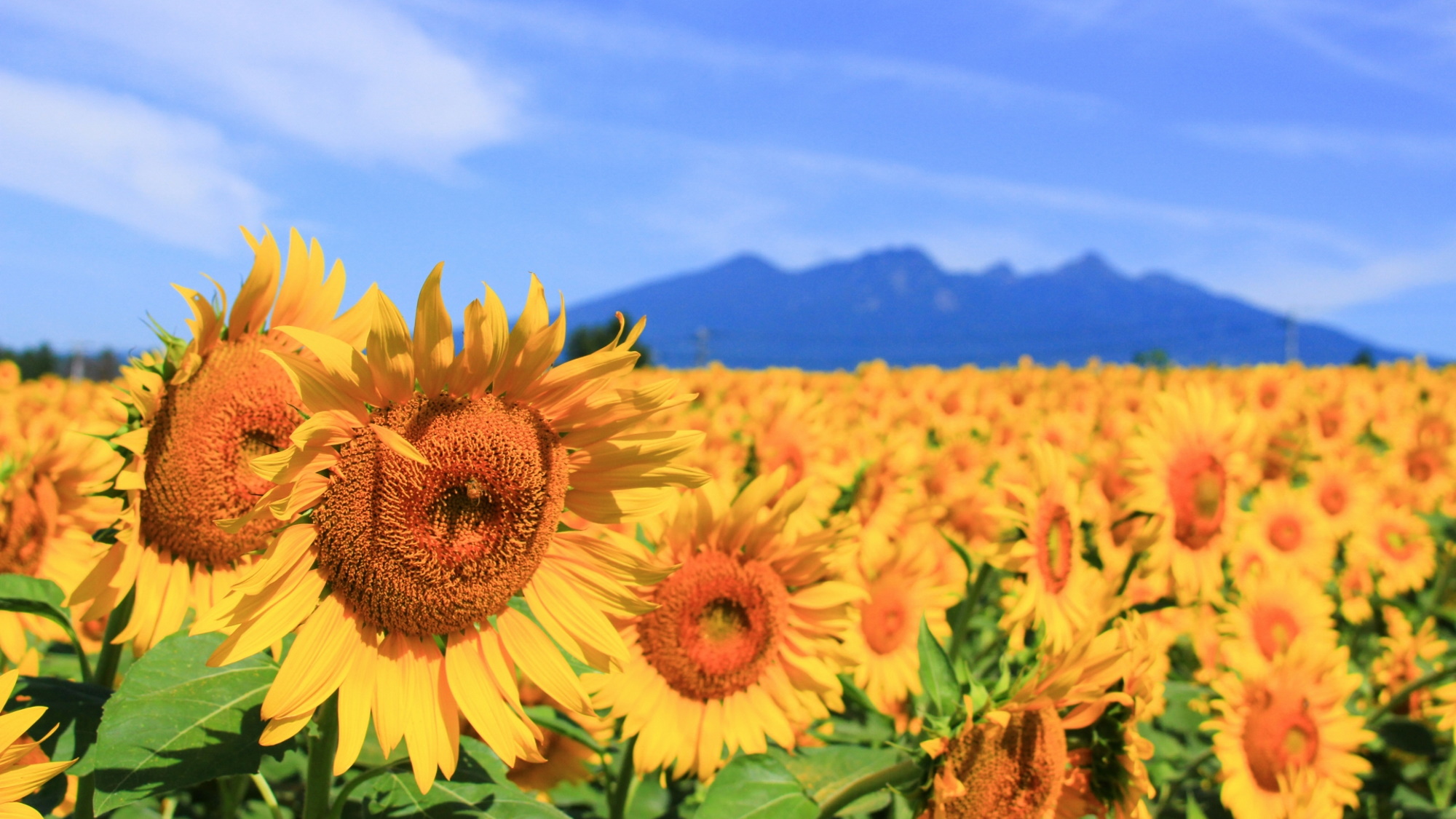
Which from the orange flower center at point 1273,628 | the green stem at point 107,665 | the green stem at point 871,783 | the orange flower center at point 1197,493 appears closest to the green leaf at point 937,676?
the green stem at point 871,783

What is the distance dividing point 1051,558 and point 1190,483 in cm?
103

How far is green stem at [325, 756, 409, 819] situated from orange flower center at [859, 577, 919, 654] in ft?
8.81

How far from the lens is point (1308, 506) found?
245 inches

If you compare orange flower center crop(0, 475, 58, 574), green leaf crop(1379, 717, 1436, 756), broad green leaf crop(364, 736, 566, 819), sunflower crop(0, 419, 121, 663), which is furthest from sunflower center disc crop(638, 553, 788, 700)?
green leaf crop(1379, 717, 1436, 756)

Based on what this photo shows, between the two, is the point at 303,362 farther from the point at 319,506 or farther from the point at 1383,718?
the point at 1383,718

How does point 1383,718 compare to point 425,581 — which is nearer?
point 425,581

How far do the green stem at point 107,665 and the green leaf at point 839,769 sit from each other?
1454 millimetres

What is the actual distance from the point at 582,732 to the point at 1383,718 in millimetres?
4078

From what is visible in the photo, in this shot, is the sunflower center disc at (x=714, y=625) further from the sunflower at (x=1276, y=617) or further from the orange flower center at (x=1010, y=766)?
the sunflower at (x=1276, y=617)

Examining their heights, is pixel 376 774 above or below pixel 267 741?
below

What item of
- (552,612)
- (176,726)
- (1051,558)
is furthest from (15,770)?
(1051,558)

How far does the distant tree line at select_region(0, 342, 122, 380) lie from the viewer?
224ft

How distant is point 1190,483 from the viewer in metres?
4.09

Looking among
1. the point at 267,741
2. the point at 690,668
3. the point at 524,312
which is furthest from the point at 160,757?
the point at 690,668
